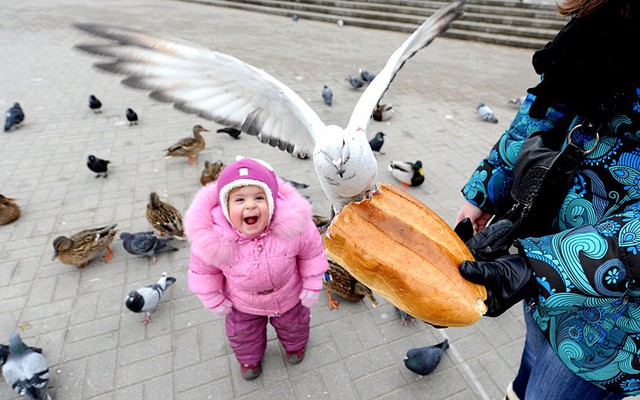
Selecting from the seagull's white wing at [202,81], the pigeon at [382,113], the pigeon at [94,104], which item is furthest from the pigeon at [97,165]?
the pigeon at [382,113]

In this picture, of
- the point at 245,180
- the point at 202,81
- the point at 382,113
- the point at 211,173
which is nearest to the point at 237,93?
the point at 202,81

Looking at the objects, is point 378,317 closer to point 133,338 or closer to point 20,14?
point 133,338

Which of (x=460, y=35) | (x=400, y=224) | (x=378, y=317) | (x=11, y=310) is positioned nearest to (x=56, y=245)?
(x=11, y=310)

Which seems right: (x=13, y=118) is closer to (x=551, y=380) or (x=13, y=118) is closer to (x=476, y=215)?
(x=476, y=215)

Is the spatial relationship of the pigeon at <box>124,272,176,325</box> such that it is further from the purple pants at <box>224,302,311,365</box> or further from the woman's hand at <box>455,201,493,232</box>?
the woman's hand at <box>455,201,493,232</box>

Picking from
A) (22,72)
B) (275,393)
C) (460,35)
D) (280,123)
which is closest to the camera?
(280,123)

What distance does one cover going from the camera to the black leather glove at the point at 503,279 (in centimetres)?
129

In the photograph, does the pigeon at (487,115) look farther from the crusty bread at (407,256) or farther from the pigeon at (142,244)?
the pigeon at (142,244)

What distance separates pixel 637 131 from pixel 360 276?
1309 millimetres

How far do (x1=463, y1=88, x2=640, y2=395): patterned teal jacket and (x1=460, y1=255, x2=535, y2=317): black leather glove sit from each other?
0.05 metres

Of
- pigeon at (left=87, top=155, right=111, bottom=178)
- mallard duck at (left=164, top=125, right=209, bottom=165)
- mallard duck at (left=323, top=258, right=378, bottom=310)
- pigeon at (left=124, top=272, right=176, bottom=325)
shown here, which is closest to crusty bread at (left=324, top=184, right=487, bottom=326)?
mallard duck at (left=323, top=258, right=378, bottom=310)

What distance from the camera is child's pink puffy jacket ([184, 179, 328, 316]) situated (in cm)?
220

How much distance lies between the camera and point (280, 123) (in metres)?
2.56

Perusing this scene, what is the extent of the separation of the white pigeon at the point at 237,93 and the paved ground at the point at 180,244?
0.89ft
